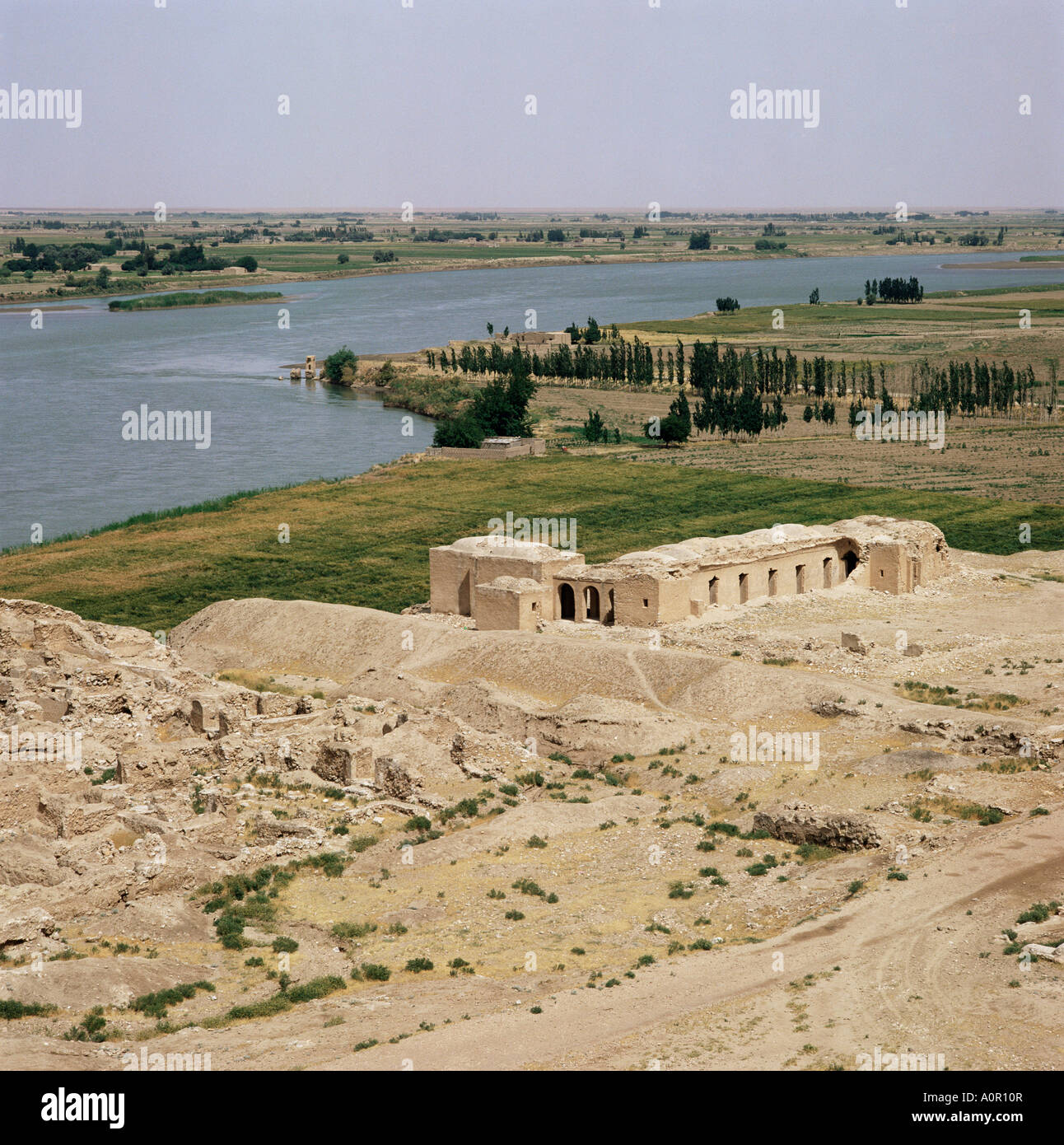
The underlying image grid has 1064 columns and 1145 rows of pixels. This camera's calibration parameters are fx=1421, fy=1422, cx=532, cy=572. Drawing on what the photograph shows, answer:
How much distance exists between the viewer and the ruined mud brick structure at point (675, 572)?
35875 mm

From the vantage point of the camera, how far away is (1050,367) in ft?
315

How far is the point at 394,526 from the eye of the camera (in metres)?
55.4

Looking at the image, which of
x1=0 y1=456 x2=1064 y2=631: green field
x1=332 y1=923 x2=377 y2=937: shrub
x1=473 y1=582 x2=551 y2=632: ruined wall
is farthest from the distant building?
x1=332 y1=923 x2=377 y2=937: shrub

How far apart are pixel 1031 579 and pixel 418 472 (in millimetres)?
32688

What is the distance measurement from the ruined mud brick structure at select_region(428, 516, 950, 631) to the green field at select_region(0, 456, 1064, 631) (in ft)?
18.5

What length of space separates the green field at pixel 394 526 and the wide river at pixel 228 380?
6.46 metres

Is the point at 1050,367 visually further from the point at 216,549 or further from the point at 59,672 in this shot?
the point at 59,672

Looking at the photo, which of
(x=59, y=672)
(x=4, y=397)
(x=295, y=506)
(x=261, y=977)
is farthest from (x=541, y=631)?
(x=4, y=397)

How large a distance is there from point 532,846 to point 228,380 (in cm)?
8419

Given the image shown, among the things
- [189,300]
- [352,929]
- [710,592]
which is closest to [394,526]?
[710,592]

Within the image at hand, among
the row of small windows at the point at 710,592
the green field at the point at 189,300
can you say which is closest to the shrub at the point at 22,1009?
the row of small windows at the point at 710,592

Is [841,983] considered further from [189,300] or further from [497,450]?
[189,300]

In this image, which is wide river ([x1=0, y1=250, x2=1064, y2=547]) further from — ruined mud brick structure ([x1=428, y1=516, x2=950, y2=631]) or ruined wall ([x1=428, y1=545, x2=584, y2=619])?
ruined mud brick structure ([x1=428, y1=516, x2=950, y2=631])

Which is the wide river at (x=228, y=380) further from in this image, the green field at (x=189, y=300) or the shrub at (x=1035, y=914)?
the shrub at (x=1035, y=914)
